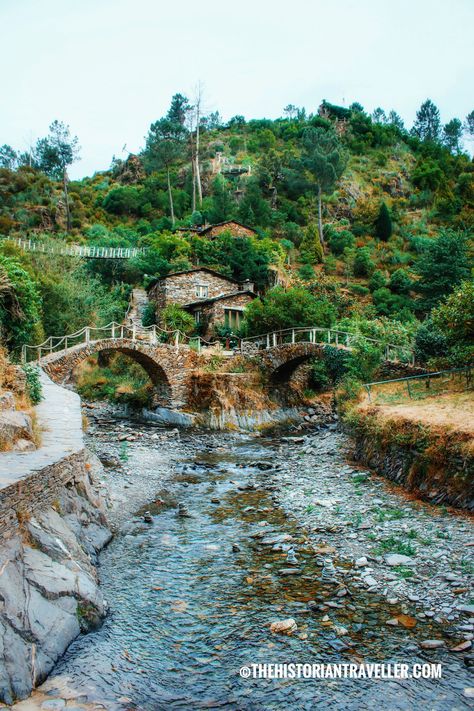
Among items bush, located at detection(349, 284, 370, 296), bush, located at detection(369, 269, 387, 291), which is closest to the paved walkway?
bush, located at detection(349, 284, 370, 296)

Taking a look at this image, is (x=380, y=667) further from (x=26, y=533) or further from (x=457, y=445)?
(x=457, y=445)

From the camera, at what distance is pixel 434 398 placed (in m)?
14.9

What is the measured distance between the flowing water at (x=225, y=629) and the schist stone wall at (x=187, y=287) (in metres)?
25.1

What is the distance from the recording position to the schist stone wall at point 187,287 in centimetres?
3466

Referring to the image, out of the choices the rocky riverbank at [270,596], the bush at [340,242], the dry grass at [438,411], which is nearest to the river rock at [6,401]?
the rocky riverbank at [270,596]

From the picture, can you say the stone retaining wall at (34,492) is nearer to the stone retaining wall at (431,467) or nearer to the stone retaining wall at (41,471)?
the stone retaining wall at (41,471)

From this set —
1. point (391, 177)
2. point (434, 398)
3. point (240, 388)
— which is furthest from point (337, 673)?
point (391, 177)

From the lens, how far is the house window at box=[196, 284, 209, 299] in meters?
35.4

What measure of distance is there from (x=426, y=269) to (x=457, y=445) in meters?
28.9

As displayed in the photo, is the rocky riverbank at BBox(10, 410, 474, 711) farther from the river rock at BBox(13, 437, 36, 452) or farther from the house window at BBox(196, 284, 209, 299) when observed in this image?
the house window at BBox(196, 284, 209, 299)

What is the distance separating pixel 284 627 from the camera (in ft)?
20.5

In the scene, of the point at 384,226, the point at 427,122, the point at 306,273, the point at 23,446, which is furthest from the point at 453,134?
the point at 23,446

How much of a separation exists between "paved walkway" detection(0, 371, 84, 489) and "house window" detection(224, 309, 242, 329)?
18.2m

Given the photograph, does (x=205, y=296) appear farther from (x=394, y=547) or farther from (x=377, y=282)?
(x=394, y=547)
